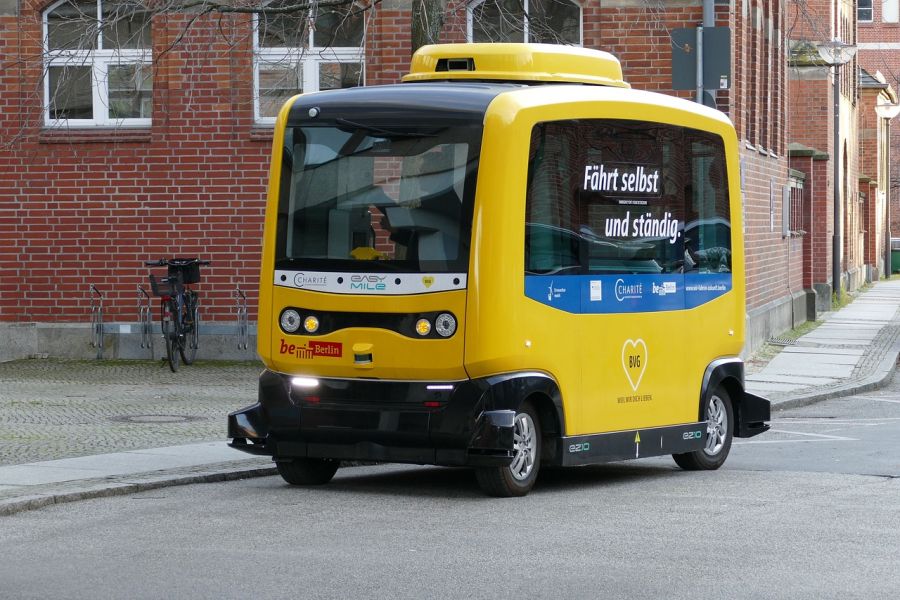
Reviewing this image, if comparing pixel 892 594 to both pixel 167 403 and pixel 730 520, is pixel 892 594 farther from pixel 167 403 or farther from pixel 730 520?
pixel 167 403

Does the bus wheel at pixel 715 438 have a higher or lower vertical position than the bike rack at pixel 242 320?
lower

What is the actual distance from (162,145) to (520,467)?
1152cm

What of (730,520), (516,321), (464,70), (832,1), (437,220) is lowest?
(730,520)

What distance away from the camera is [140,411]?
16.2 meters

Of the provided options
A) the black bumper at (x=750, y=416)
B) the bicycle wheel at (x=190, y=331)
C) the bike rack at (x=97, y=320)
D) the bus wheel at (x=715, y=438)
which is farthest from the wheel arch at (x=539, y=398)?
the bike rack at (x=97, y=320)

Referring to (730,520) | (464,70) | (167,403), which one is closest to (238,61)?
(167,403)

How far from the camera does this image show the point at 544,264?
36.6 feet

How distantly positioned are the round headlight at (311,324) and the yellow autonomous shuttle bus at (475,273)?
0.01 m

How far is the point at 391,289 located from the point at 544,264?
41.1 inches

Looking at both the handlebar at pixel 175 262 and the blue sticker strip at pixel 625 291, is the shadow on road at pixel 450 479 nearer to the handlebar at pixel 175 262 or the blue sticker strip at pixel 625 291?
the blue sticker strip at pixel 625 291

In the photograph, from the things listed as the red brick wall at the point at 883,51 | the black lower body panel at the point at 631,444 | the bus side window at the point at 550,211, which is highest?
the red brick wall at the point at 883,51

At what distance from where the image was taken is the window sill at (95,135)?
843 inches

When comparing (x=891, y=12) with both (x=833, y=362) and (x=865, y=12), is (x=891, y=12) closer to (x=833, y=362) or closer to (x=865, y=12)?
(x=865, y=12)

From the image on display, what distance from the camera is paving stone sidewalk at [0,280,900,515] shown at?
11.5 metres
